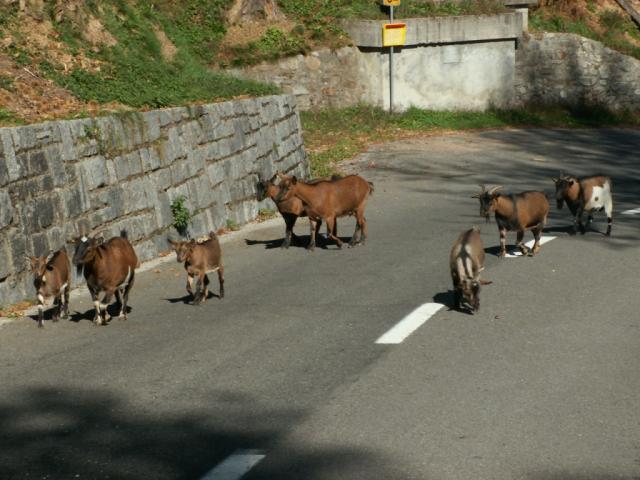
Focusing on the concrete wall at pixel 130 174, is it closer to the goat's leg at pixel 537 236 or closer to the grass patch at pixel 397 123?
the goat's leg at pixel 537 236

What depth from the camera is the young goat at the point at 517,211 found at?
1666cm

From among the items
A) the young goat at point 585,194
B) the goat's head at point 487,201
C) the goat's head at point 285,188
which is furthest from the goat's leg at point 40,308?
the young goat at point 585,194

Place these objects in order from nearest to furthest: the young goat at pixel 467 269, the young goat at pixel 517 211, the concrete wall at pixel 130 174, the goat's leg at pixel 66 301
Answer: the young goat at pixel 467 269
the goat's leg at pixel 66 301
the concrete wall at pixel 130 174
the young goat at pixel 517 211

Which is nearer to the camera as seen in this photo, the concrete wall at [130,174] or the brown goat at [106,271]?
the brown goat at [106,271]

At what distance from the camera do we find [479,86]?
37.5 m

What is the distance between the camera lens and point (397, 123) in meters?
35.3

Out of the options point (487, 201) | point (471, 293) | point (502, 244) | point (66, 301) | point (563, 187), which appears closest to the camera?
point (471, 293)

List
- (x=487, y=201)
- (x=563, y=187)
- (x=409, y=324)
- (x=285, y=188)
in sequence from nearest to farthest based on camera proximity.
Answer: (x=409, y=324) → (x=487, y=201) → (x=285, y=188) → (x=563, y=187)

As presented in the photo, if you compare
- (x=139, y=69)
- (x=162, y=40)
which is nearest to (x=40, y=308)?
(x=139, y=69)

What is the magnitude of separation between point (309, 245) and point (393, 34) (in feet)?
59.0

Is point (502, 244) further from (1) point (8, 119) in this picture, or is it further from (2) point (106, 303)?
(1) point (8, 119)

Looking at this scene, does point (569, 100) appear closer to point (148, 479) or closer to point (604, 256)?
point (604, 256)

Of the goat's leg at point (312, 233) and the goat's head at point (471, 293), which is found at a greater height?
the goat's head at point (471, 293)

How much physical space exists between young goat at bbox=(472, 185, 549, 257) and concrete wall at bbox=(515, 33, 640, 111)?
69.9 feet
